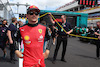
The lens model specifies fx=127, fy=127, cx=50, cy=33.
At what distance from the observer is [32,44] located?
1.98 meters

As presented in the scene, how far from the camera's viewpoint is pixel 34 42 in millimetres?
1995

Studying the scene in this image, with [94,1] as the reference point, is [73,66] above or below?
below

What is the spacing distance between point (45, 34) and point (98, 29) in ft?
15.6

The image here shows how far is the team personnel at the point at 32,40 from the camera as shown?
196 cm

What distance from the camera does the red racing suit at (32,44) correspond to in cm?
196

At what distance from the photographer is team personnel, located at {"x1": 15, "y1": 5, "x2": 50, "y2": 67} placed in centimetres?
196

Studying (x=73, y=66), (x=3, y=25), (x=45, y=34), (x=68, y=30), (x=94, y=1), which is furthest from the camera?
(x=94, y=1)

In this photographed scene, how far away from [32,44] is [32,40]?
0.21ft

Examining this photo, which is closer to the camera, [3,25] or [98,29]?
[3,25]

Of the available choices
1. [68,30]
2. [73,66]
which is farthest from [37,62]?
[68,30]

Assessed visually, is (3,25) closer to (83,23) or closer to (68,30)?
(68,30)

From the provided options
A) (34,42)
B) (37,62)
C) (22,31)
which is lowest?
(37,62)

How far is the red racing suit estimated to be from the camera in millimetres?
1960

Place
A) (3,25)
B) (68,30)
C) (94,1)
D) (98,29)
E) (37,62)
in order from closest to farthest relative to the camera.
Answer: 1. (37,62)
2. (68,30)
3. (3,25)
4. (98,29)
5. (94,1)
